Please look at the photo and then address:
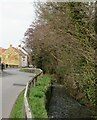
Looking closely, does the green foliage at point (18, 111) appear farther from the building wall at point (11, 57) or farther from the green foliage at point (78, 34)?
the building wall at point (11, 57)

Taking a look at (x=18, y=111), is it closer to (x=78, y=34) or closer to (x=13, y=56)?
(x=78, y=34)

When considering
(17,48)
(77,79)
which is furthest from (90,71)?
(17,48)

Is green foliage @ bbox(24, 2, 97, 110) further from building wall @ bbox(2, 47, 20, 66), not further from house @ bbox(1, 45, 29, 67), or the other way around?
building wall @ bbox(2, 47, 20, 66)

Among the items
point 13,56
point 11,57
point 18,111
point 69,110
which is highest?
point 13,56

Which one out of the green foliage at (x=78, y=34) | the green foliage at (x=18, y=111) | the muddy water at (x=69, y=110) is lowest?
the muddy water at (x=69, y=110)

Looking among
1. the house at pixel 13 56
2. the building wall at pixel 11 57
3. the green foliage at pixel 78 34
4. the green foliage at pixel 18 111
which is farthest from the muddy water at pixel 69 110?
the building wall at pixel 11 57

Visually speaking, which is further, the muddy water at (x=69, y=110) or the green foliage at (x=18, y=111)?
the muddy water at (x=69, y=110)

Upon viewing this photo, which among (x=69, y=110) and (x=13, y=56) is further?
(x=13, y=56)

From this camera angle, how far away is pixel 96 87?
1619cm

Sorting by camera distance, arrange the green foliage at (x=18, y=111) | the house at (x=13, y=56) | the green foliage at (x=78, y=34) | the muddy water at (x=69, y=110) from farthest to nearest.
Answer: the house at (x=13, y=56) < the muddy water at (x=69, y=110) < the green foliage at (x=78, y=34) < the green foliage at (x=18, y=111)

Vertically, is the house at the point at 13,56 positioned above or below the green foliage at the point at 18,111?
above

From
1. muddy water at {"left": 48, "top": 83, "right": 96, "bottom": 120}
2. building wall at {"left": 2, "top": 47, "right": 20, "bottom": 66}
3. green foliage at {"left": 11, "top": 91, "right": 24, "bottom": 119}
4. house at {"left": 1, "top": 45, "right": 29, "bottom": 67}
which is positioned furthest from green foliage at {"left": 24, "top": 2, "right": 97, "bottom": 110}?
building wall at {"left": 2, "top": 47, "right": 20, "bottom": 66}

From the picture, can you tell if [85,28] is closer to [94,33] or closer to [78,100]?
[94,33]

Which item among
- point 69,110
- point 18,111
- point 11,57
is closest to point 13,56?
point 11,57
